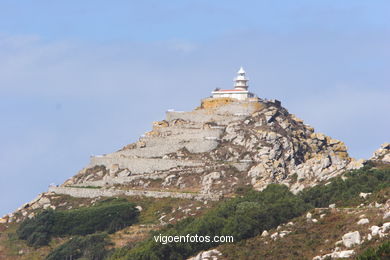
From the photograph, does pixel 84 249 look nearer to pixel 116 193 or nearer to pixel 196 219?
pixel 116 193

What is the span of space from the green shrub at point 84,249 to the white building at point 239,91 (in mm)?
36534

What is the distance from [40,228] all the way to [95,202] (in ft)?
31.3

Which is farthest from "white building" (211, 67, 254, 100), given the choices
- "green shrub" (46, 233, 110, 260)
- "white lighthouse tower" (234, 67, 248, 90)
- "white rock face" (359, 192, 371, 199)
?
"white rock face" (359, 192, 371, 199)

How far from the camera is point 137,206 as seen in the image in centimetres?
10262

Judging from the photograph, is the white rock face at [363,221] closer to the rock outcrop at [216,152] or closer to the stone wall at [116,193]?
the rock outcrop at [216,152]

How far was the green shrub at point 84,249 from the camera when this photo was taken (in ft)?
293

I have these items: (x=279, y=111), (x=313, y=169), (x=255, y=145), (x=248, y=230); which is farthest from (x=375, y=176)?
(x=279, y=111)

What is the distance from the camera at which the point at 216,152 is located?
111750 millimetres

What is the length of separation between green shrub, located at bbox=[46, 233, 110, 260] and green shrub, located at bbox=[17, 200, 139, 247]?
393cm

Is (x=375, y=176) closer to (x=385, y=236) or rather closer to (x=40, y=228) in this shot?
(x=385, y=236)

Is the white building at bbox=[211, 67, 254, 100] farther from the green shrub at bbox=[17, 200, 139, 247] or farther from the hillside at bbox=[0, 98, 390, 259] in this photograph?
the green shrub at bbox=[17, 200, 139, 247]

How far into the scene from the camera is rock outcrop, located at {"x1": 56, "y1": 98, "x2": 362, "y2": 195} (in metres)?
104

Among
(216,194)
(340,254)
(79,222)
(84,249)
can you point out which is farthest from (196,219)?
(340,254)

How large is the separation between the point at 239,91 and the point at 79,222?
1362 inches
